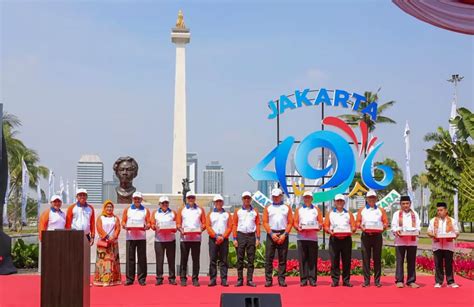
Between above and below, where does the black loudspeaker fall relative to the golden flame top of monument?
below

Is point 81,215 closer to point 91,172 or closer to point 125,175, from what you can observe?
point 125,175

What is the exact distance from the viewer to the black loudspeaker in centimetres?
445

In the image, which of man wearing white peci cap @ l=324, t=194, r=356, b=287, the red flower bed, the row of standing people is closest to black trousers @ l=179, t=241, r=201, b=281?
the row of standing people

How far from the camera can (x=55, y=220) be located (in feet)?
28.9

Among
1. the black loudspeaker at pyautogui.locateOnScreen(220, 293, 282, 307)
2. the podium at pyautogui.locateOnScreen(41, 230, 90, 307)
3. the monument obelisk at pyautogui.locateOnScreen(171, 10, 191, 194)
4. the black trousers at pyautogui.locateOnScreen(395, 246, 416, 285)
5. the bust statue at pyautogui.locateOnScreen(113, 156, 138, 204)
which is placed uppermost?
the monument obelisk at pyautogui.locateOnScreen(171, 10, 191, 194)

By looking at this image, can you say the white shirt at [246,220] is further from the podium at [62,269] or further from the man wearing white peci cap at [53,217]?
the podium at [62,269]

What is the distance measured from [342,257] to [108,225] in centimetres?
310

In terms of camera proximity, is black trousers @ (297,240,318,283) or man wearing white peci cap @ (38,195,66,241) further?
black trousers @ (297,240,318,283)

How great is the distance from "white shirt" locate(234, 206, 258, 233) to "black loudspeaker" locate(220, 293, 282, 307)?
4431 millimetres

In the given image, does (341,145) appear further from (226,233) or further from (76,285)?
(76,285)

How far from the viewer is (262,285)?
9.05 meters

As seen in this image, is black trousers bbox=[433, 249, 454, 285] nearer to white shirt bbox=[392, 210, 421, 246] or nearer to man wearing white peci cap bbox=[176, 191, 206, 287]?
white shirt bbox=[392, 210, 421, 246]

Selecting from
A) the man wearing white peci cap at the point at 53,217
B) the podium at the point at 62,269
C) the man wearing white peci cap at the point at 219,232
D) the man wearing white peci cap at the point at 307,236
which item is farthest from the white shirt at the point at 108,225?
the podium at the point at 62,269

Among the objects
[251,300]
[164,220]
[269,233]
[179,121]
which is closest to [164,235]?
[164,220]
